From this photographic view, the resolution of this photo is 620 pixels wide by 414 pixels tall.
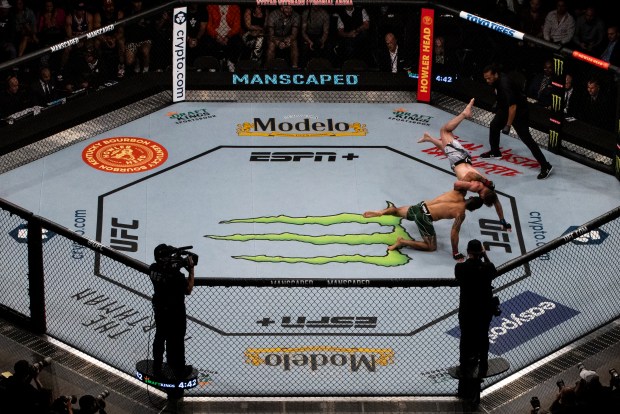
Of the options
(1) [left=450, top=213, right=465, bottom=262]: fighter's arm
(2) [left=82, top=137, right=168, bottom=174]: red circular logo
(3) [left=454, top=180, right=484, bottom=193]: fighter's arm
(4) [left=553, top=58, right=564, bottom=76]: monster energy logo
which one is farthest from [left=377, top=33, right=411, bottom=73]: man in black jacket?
(1) [left=450, top=213, right=465, bottom=262]: fighter's arm

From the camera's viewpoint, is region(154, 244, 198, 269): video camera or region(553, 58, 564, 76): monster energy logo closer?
region(154, 244, 198, 269): video camera

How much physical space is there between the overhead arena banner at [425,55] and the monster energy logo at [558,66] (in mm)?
1891

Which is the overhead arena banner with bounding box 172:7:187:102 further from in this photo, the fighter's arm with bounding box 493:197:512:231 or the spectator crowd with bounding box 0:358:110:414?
the spectator crowd with bounding box 0:358:110:414

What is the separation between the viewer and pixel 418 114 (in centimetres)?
1889

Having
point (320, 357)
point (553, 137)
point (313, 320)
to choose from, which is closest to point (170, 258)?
point (320, 357)

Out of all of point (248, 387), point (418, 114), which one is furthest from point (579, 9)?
point (248, 387)

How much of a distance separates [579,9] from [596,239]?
4.92 m

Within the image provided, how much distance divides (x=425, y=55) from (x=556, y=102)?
2081mm

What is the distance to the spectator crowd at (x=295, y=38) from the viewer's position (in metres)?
19.0

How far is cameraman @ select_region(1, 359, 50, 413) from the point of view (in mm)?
Result: 10641

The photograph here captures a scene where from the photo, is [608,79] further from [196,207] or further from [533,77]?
[196,207]

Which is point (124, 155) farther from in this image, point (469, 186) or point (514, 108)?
point (514, 108)

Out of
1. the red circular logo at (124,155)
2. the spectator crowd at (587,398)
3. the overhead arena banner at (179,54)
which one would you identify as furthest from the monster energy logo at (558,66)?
the spectator crowd at (587,398)

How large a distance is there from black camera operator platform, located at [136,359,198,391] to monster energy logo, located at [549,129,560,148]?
7.19 metres
